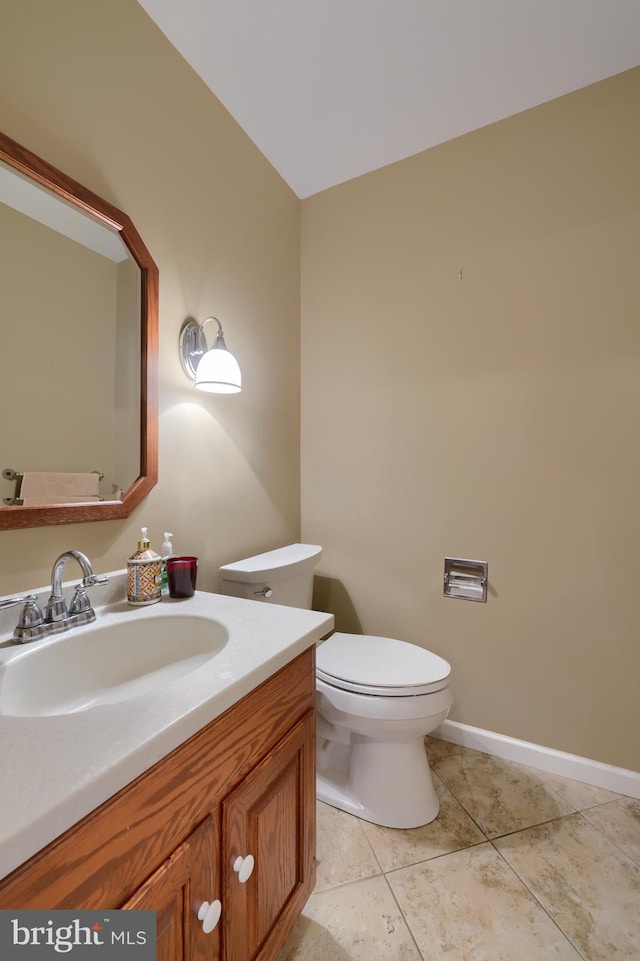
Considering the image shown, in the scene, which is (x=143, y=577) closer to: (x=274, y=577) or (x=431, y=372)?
(x=274, y=577)

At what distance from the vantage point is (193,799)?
604 mm

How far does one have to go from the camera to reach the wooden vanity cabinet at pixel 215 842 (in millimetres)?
453

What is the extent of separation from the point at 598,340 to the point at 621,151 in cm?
65

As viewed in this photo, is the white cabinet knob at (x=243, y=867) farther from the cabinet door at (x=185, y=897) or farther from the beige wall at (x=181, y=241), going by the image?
the beige wall at (x=181, y=241)

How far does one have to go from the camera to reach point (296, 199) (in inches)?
78.4

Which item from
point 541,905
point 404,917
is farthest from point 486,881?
point 404,917

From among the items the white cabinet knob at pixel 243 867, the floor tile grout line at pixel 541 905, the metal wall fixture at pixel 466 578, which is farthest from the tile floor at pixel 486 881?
the metal wall fixture at pixel 466 578

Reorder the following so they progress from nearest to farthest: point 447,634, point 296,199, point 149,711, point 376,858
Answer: point 149,711
point 376,858
point 447,634
point 296,199

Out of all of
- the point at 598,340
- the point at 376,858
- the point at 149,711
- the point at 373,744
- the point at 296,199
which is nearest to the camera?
the point at 149,711

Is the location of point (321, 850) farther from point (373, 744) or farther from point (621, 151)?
point (621, 151)

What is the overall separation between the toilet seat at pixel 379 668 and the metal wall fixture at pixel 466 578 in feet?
1.08

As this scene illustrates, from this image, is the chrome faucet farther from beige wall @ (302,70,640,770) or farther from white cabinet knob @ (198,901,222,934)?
beige wall @ (302,70,640,770)

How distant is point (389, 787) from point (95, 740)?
3.76 ft

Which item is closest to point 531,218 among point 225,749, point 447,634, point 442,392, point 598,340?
point 598,340
